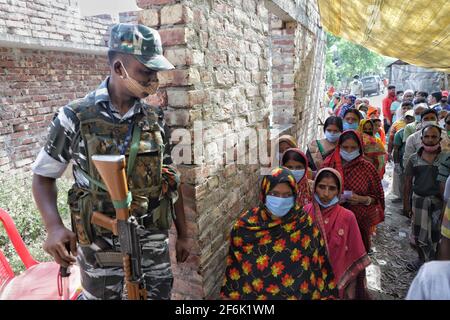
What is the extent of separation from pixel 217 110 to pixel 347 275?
1.61m

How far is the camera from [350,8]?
153 inches

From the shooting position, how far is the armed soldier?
136cm

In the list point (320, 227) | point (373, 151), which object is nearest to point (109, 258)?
point (320, 227)

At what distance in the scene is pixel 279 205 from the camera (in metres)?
2.15

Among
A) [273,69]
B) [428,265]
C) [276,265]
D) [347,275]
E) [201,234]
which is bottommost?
[347,275]

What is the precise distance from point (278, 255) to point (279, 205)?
1.14ft

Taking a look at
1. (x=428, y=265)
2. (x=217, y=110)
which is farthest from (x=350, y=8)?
(x=428, y=265)

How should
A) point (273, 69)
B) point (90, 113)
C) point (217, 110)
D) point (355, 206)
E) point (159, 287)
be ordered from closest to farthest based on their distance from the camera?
1. point (90, 113)
2. point (159, 287)
3. point (217, 110)
4. point (355, 206)
5. point (273, 69)

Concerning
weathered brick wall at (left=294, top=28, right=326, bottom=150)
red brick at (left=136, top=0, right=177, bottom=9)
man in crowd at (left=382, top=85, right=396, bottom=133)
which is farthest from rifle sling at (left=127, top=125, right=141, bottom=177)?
man in crowd at (left=382, top=85, right=396, bottom=133)

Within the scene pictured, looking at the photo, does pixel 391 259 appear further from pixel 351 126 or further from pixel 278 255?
pixel 278 255

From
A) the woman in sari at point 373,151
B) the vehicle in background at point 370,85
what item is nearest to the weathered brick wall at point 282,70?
the woman in sari at point 373,151

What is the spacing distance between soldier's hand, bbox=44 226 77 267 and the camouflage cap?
0.83 meters

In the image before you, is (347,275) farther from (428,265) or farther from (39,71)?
(39,71)

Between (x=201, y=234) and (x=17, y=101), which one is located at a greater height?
(x=17, y=101)
